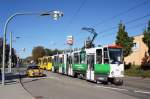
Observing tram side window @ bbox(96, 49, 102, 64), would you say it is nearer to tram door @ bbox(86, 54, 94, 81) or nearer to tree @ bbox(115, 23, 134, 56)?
tram door @ bbox(86, 54, 94, 81)

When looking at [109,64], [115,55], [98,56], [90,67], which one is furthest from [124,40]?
[109,64]

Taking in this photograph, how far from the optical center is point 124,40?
5250 cm

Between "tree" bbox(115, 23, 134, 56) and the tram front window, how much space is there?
24659 mm

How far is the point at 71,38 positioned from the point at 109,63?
50108 mm

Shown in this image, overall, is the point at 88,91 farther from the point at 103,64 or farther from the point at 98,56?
the point at 98,56

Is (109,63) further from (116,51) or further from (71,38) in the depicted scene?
(71,38)

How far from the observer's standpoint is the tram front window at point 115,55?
26777 millimetres

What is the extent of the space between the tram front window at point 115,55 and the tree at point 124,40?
24659 mm

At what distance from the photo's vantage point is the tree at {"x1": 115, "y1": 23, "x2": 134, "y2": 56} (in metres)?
52.0

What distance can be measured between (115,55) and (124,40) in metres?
25.9

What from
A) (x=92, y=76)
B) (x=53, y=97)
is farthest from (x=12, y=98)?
(x=92, y=76)

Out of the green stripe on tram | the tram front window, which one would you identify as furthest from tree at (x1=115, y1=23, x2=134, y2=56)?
the tram front window

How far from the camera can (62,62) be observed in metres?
45.7

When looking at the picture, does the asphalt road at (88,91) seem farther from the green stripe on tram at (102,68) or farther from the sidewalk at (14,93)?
the green stripe on tram at (102,68)
